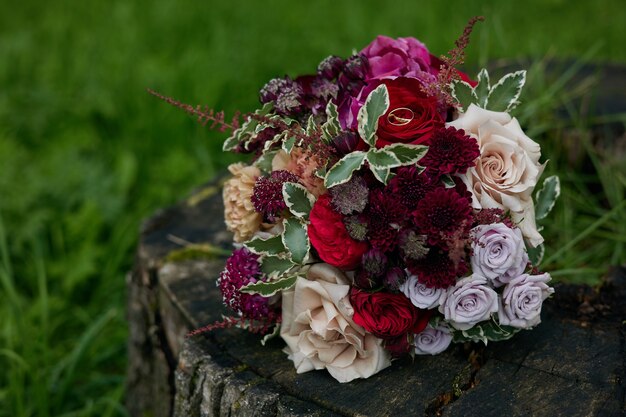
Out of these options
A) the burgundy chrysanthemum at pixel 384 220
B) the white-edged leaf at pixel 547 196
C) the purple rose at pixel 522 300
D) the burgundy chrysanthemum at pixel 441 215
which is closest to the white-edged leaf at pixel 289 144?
the burgundy chrysanthemum at pixel 384 220

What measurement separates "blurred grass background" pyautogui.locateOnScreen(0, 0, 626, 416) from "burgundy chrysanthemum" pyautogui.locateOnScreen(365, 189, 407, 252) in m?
0.78

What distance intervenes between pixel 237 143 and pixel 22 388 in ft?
4.57

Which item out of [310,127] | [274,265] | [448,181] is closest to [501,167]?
[448,181]

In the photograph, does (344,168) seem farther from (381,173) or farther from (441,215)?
(441,215)

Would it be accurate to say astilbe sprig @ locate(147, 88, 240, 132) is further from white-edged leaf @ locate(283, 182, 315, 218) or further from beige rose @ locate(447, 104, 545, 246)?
beige rose @ locate(447, 104, 545, 246)

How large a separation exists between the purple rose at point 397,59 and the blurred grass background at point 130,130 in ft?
2.58

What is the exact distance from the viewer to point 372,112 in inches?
62.4

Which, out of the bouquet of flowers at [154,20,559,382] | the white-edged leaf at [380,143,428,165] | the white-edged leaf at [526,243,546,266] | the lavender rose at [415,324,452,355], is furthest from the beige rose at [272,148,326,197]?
the white-edged leaf at [526,243,546,266]

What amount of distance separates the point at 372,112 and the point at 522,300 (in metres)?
0.53

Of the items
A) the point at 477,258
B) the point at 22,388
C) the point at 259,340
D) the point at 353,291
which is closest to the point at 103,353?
the point at 22,388

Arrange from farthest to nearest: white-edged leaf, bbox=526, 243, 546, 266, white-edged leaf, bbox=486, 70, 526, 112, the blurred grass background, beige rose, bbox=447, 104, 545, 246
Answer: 1. the blurred grass background
2. white-edged leaf, bbox=526, 243, 546, 266
3. white-edged leaf, bbox=486, 70, 526, 112
4. beige rose, bbox=447, 104, 545, 246

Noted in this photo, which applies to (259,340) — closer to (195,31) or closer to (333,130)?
(333,130)

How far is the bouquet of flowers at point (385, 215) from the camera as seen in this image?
1572mm

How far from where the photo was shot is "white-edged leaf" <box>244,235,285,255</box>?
5.61 ft
